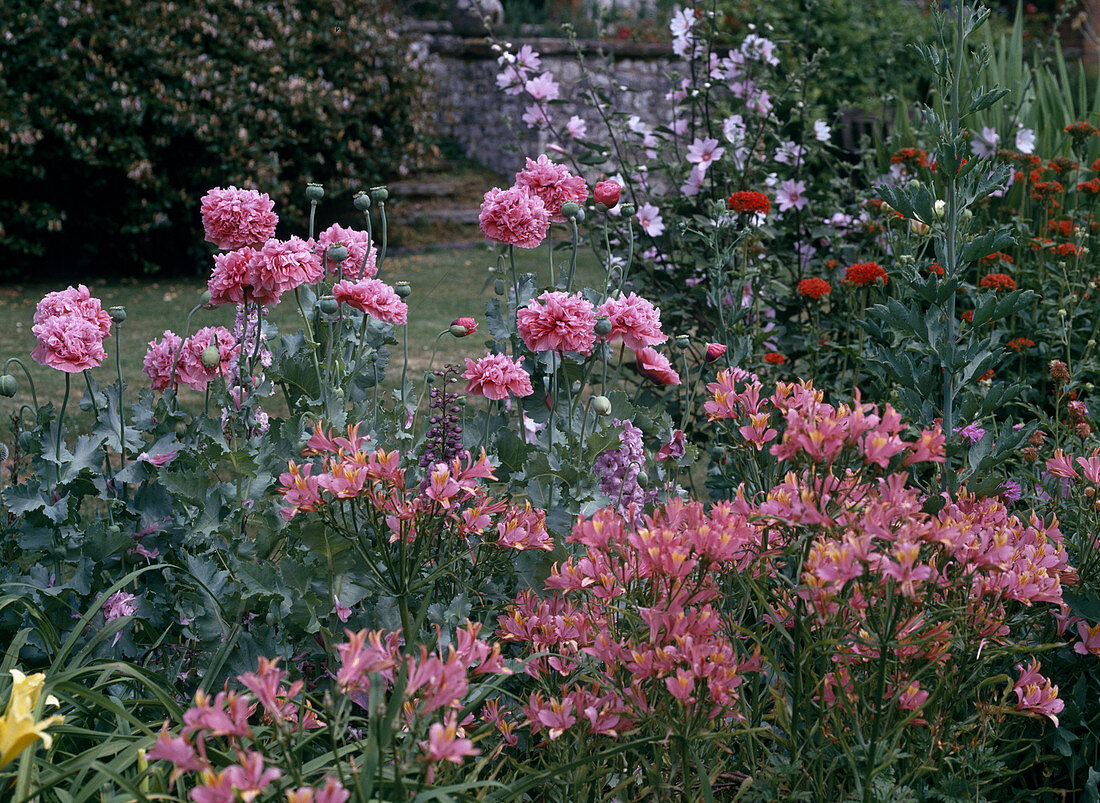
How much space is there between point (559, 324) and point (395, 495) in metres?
0.53

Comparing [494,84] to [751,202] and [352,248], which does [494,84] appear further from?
[352,248]

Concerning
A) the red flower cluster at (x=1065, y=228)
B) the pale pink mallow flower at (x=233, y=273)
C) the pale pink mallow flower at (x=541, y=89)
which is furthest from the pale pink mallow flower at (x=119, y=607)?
the red flower cluster at (x=1065, y=228)

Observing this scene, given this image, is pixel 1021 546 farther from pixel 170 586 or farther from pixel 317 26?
pixel 317 26

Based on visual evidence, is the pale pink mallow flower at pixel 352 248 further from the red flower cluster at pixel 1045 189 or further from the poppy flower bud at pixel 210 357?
the red flower cluster at pixel 1045 189

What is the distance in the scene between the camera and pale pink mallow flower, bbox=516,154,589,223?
2094 millimetres

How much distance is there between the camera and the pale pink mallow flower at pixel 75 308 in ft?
6.16

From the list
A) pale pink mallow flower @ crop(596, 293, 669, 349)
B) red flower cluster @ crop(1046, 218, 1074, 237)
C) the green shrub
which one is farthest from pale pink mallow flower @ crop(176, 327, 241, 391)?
the green shrub

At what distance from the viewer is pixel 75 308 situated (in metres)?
1.89

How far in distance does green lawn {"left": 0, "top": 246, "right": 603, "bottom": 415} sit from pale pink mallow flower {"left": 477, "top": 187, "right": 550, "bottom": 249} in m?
2.62

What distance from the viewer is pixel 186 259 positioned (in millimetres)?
8625

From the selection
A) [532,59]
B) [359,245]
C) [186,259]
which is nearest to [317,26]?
[186,259]

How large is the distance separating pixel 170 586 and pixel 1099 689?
1.63 m

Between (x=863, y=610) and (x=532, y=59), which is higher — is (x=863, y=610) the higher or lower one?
the lower one

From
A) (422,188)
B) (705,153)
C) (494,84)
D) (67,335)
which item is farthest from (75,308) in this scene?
(494,84)
